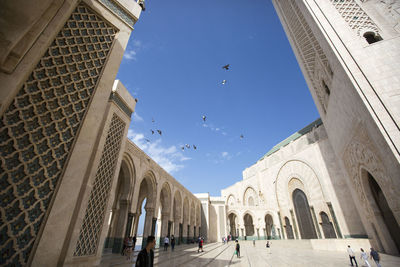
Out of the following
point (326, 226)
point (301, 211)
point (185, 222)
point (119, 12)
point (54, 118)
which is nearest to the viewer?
point (54, 118)

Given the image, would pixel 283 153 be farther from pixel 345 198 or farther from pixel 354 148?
pixel 354 148

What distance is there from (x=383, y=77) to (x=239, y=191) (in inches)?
787

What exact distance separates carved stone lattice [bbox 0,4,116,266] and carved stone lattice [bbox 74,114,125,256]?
1693 millimetres

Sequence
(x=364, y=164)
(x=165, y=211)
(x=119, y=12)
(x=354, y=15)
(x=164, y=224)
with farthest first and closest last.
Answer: (x=165, y=211)
(x=164, y=224)
(x=354, y=15)
(x=364, y=164)
(x=119, y=12)

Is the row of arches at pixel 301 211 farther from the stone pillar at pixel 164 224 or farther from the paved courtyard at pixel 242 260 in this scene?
the stone pillar at pixel 164 224

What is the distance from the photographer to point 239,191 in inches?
899

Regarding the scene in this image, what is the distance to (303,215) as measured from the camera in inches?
573

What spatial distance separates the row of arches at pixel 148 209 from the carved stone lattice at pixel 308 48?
364 inches

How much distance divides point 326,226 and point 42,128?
54.3ft

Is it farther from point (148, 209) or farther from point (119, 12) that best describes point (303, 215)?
point (119, 12)

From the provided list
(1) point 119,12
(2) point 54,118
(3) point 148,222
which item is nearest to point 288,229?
(3) point 148,222

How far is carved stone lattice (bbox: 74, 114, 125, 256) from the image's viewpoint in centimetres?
333

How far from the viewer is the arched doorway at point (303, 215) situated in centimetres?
1390

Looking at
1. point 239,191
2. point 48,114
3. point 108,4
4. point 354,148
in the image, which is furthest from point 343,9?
point 239,191
